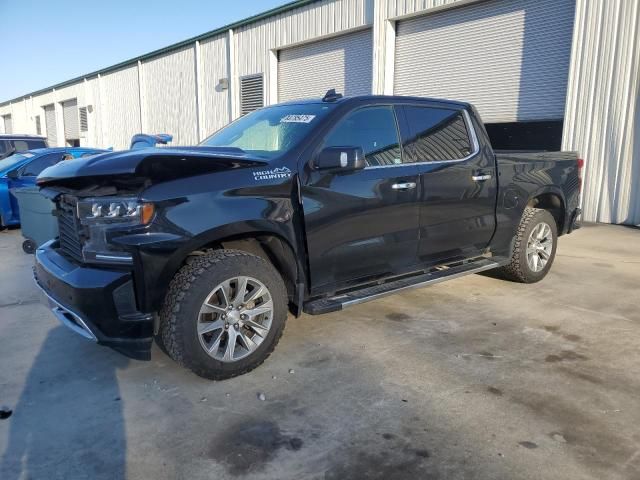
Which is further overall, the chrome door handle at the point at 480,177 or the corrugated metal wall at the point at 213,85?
the corrugated metal wall at the point at 213,85

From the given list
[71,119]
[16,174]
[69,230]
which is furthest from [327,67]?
[71,119]

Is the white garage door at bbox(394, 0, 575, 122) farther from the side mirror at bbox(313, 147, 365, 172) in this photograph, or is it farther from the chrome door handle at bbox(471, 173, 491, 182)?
the side mirror at bbox(313, 147, 365, 172)

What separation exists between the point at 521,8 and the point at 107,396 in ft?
36.1

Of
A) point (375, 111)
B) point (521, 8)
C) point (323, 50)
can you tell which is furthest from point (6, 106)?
point (375, 111)

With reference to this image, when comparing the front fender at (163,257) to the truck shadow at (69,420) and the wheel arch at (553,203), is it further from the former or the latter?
the wheel arch at (553,203)

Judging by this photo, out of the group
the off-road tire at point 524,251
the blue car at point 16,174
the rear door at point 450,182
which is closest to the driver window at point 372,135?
the rear door at point 450,182

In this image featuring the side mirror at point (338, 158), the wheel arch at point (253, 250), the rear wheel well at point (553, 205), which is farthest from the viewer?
the rear wheel well at point (553, 205)

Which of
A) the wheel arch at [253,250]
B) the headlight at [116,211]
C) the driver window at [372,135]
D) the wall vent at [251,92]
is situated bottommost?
the wheel arch at [253,250]

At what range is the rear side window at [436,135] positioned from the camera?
4.36 meters

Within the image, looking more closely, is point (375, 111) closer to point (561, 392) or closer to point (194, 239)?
point (194, 239)

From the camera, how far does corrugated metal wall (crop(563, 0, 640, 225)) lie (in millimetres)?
9188

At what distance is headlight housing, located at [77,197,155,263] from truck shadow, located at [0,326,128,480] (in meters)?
0.92

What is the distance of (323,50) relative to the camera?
15.1m

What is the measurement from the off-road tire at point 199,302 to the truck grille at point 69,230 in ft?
2.18
